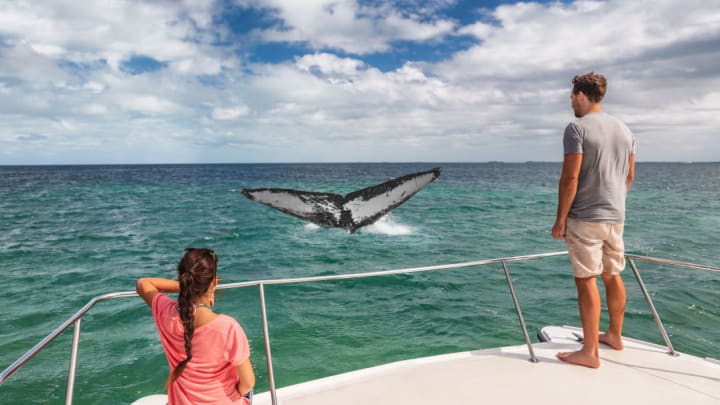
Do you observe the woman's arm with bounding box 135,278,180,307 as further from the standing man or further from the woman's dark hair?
the standing man

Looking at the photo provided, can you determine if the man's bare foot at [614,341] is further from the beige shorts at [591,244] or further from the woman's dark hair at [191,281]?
the woman's dark hair at [191,281]

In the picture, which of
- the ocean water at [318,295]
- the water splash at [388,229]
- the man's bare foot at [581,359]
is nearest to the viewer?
the man's bare foot at [581,359]

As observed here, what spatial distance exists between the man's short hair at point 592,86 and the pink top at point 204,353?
12.3 feet

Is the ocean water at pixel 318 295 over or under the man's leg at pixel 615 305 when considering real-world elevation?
under

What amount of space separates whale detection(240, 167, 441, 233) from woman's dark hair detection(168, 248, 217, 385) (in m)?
7.44

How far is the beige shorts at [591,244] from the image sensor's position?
3.67 m

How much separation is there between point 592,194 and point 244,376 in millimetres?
3408

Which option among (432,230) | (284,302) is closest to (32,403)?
(284,302)

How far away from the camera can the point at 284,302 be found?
11.3 m

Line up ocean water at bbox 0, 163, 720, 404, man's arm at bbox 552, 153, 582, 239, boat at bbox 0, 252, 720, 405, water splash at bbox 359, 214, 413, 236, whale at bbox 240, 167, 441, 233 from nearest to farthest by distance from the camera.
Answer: boat at bbox 0, 252, 720, 405, man's arm at bbox 552, 153, 582, 239, ocean water at bbox 0, 163, 720, 404, whale at bbox 240, 167, 441, 233, water splash at bbox 359, 214, 413, 236

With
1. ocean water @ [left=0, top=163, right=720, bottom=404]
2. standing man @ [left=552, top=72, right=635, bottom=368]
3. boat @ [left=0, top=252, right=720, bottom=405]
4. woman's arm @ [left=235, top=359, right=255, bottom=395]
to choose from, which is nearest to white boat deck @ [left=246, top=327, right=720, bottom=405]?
boat @ [left=0, top=252, right=720, bottom=405]

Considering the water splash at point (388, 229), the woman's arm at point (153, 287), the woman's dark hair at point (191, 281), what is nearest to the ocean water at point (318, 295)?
the water splash at point (388, 229)

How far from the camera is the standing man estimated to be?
3.56 meters

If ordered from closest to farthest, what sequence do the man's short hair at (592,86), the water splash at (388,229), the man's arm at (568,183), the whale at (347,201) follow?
the man's arm at (568,183), the man's short hair at (592,86), the whale at (347,201), the water splash at (388,229)
